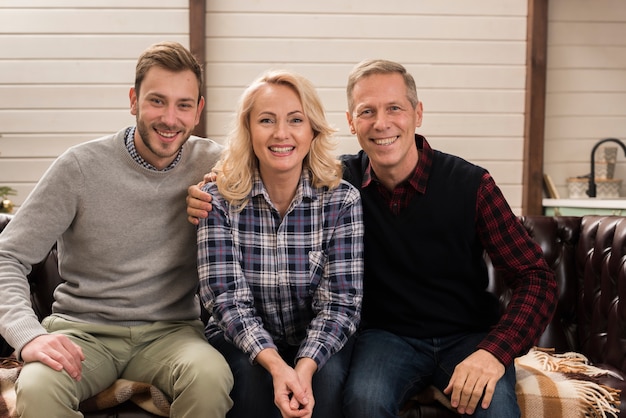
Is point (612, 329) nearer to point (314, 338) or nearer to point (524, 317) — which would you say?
point (524, 317)

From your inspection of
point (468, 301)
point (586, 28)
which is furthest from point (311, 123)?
point (586, 28)

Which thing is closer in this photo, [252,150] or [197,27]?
[252,150]

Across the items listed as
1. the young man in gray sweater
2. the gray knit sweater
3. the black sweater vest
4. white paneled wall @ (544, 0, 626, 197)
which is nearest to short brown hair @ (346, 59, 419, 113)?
the black sweater vest

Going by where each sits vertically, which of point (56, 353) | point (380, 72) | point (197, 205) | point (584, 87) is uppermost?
point (584, 87)

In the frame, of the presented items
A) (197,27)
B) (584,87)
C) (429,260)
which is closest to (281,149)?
(429,260)

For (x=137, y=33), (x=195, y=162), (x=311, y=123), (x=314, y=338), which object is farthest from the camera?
(x=137, y=33)

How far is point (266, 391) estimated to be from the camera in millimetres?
1868

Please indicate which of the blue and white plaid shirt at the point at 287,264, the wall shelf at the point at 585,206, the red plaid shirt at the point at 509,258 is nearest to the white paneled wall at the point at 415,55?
the wall shelf at the point at 585,206

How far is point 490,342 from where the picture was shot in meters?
1.91

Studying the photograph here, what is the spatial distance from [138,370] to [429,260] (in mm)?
953

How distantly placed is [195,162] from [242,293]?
0.52 meters

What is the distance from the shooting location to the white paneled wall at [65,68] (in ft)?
15.3

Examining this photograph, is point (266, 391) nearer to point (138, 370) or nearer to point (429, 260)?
point (138, 370)

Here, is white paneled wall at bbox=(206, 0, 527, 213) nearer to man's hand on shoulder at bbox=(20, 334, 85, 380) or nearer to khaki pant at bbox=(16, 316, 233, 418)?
khaki pant at bbox=(16, 316, 233, 418)
